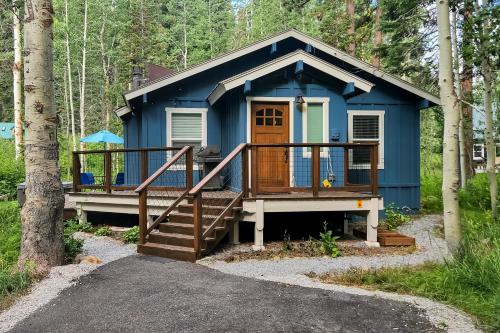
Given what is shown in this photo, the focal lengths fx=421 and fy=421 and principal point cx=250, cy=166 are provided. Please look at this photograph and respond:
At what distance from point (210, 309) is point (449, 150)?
3667mm

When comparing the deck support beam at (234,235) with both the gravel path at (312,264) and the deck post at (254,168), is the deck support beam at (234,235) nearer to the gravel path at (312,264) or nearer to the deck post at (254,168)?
the deck post at (254,168)

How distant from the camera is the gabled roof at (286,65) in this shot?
8.51 metres

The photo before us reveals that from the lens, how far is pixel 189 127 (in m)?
10.4

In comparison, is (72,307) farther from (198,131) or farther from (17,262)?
(198,131)

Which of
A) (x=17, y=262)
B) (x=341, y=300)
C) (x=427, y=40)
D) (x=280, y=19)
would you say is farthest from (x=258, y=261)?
(x=280, y=19)

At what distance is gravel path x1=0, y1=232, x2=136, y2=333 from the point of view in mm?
4330

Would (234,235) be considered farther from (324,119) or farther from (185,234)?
(324,119)

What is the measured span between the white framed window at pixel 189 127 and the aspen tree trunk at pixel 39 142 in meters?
4.45

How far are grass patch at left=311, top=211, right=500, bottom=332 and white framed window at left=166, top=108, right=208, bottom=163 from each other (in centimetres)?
A: 563

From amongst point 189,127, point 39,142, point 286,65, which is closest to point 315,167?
point 286,65

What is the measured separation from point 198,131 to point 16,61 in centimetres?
1190

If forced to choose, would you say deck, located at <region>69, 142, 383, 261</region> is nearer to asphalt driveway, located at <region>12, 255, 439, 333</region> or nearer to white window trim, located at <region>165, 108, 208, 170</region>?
white window trim, located at <region>165, 108, 208, 170</region>

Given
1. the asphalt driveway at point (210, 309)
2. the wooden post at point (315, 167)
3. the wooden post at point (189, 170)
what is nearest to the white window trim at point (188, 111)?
the wooden post at point (189, 170)

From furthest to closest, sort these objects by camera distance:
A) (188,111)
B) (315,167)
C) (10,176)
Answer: (10,176), (188,111), (315,167)
